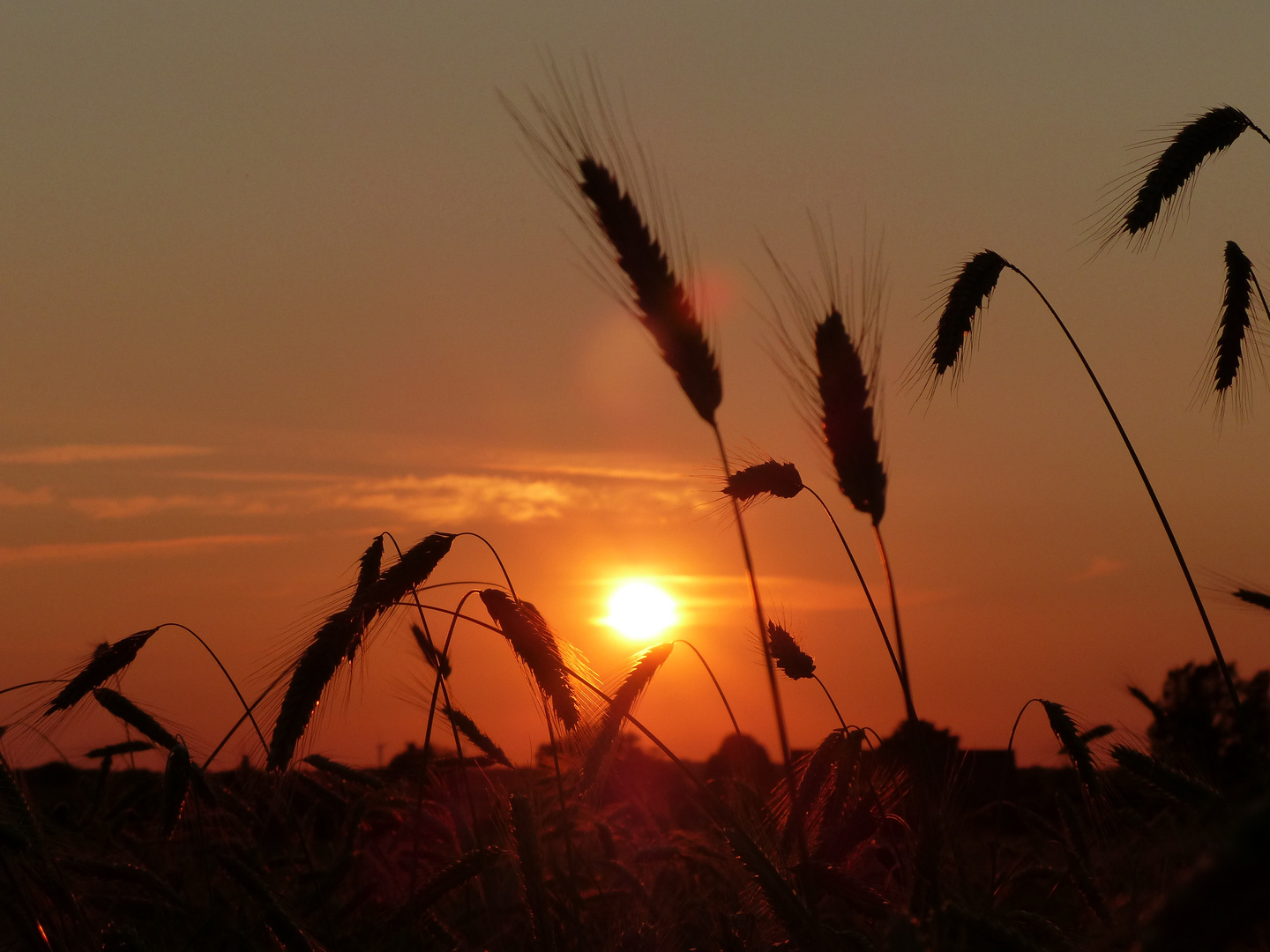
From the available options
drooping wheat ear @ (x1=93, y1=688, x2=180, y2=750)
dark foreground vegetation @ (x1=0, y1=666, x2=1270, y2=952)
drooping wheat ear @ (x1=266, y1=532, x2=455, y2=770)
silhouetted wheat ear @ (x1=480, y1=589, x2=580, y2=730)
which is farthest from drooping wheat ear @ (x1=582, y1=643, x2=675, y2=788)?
drooping wheat ear @ (x1=93, y1=688, x2=180, y2=750)

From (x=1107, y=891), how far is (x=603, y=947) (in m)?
2.36

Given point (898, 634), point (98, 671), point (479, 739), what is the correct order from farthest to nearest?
1. point (479, 739)
2. point (98, 671)
3. point (898, 634)

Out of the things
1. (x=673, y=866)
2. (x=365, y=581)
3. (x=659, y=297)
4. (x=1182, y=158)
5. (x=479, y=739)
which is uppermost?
(x=1182, y=158)

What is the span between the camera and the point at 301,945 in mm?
4016

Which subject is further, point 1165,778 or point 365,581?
point 365,581

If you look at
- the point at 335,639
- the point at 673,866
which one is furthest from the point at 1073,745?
the point at 335,639

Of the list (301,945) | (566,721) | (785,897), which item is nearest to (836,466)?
(785,897)

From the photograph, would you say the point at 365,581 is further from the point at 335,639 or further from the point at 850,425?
the point at 850,425

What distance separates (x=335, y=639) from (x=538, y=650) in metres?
0.90

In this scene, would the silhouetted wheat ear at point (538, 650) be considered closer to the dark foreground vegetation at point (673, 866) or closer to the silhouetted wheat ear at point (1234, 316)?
the dark foreground vegetation at point (673, 866)

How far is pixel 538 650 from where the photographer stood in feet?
15.1

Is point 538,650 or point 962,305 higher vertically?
point 962,305

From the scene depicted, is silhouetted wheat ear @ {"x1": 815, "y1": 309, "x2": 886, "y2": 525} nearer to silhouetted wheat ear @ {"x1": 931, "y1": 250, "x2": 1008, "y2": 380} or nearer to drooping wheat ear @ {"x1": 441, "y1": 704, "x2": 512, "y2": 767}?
silhouetted wheat ear @ {"x1": 931, "y1": 250, "x2": 1008, "y2": 380}

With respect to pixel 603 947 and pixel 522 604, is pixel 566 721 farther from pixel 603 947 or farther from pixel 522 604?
pixel 603 947
